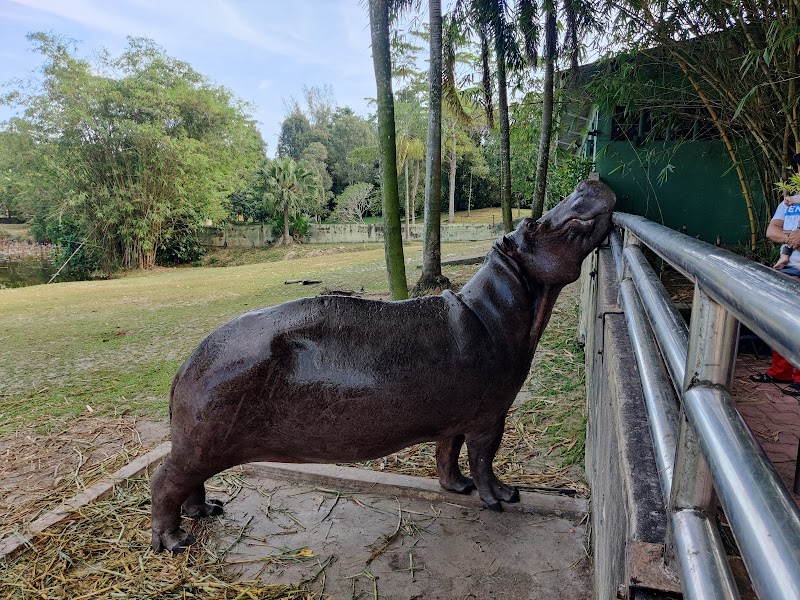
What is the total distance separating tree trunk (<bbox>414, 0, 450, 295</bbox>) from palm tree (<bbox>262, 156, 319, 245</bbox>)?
69.3 ft

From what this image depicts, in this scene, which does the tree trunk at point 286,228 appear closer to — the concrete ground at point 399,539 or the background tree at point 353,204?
the background tree at point 353,204

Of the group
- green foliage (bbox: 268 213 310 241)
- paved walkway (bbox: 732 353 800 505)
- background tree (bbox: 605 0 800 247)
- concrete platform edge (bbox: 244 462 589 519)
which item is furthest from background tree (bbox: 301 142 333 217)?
concrete platform edge (bbox: 244 462 589 519)

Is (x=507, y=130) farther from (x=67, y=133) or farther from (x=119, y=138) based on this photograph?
(x=67, y=133)

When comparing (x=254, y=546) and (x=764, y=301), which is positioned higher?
(x=764, y=301)

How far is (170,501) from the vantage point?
2.25 m

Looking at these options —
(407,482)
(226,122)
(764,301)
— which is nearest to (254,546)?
(407,482)

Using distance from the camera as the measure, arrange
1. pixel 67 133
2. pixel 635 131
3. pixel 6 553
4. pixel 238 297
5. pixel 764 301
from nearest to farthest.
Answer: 1. pixel 764 301
2. pixel 6 553
3. pixel 635 131
4. pixel 238 297
5. pixel 67 133

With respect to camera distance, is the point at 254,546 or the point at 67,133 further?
the point at 67,133

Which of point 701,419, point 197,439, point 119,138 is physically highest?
point 119,138

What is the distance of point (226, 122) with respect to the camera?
25219 mm

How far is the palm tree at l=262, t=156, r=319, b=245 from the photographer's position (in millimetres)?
28797

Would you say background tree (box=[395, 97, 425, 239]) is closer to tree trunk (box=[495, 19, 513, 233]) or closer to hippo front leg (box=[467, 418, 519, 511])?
Answer: tree trunk (box=[495, 19, 513, 233])

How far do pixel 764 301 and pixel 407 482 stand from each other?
2462 mm

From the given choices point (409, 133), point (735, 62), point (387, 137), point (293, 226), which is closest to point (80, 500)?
point (387, 137)
